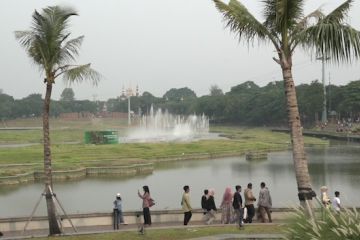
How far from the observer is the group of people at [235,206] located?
20.5 metres

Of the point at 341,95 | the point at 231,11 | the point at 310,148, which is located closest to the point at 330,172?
the point at 310,148

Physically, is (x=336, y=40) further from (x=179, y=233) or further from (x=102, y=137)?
(x=102, y=137)

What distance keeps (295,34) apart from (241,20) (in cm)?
159

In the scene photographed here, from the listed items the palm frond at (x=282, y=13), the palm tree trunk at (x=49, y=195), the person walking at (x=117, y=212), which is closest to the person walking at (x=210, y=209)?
the person walking at (x=117, y=212)

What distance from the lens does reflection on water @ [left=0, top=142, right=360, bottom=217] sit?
3419cm

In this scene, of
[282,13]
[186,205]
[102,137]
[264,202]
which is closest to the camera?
[282,13]

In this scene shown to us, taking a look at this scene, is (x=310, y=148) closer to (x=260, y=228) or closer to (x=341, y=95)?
(x=341, y=95)

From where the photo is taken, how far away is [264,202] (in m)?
20.7

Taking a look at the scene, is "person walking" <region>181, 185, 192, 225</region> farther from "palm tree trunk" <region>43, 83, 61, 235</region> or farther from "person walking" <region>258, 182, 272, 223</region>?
"palm tree trunk" <region>43, 83, 61, 235</region>

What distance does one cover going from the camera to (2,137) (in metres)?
111

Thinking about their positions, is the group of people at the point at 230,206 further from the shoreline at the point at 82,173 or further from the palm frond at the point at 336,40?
the shoreline at the point at 82,173

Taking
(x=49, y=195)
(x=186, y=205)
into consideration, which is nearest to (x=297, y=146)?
(x=186, y=205)

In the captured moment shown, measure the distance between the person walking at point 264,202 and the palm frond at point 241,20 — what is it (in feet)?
25.7

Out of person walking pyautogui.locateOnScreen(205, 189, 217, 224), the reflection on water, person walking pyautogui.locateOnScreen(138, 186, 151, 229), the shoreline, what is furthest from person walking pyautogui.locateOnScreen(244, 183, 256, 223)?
the shoreline
